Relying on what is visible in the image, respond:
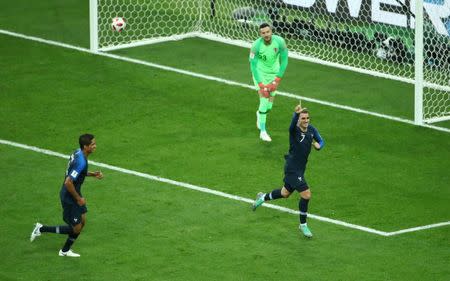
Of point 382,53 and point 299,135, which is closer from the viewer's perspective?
point 299,135

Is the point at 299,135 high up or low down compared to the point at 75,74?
up

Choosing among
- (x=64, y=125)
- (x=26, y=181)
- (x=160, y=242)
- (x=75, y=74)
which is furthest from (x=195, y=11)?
(x=160, y=242)

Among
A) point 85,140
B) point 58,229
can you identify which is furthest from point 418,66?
point 58,229

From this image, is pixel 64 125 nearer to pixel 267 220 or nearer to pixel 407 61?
pixel 267 220

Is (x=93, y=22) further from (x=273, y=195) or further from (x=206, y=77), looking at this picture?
(x=273, y=195)

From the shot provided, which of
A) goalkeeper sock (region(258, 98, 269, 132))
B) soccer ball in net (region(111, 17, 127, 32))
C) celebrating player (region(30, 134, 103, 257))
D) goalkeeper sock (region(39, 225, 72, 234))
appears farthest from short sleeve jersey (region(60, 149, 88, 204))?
soccer ball in net (region(111, 17, 127, 32))

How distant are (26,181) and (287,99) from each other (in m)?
6.70

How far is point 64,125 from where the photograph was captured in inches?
1032

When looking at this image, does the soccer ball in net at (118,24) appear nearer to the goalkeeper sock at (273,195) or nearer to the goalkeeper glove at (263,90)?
the goalkeeper glove at (263,90)

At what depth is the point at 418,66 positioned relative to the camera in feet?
87.4

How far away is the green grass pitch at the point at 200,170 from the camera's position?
66.7 ft

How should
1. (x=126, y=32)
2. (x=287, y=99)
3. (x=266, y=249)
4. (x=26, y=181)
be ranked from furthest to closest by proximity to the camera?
1. (x=126, y=32)
2. (x=287, y=99)
3. (x=26, y=181)
4. (x=266, y=249)

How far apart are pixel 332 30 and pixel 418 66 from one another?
4.06m

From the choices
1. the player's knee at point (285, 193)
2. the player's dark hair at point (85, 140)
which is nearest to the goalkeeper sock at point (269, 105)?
the player's knee at point (285, 193)
